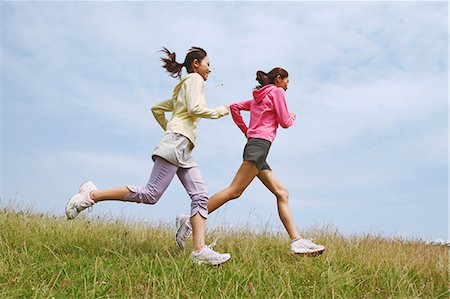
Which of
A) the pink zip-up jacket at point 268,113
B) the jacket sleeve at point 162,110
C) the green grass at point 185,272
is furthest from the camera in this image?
the jacket sleeve at point 162,110

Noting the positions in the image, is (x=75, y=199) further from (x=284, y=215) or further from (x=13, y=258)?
(x=284, y=215)

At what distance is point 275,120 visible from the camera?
215 inches

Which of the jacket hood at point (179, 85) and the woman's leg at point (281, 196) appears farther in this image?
the woman's leg at point (281, 196)

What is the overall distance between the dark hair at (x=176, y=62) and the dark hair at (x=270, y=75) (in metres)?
0.84

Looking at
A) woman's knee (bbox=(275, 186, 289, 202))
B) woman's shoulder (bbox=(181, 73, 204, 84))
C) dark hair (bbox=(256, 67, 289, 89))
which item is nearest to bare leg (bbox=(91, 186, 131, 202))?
woman's shoulder (bbox=(181, 73, 204, 84))

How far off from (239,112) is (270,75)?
0.56 m

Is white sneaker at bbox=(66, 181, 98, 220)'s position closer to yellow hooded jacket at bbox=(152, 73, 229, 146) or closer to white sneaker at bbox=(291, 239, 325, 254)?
yellow hooded jacket at bbox=(152, 73, 229, 146)

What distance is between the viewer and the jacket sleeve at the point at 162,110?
546 cm

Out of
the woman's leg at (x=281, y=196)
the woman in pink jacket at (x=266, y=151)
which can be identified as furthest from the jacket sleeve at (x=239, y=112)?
the woman's leg at (x=281, y=196)

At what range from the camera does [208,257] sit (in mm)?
4738

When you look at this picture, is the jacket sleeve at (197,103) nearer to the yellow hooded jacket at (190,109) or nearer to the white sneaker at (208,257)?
the yellow hooded jacket at (190,109)

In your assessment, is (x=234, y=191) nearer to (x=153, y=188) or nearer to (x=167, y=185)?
(x=167, y=185)

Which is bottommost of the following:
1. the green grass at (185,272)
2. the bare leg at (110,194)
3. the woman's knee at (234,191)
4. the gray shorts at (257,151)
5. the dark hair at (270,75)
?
the green grass at (185,272)

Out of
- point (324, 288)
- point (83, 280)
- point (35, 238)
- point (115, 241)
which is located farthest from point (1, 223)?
point (324, 288)
